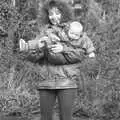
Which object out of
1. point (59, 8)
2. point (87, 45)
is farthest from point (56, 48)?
point (59, 8)

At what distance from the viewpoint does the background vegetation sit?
498 centimetres

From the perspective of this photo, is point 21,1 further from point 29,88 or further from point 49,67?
point 49,67

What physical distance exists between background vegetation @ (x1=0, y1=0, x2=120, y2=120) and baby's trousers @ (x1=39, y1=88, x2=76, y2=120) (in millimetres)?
1607

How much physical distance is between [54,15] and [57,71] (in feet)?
1.77

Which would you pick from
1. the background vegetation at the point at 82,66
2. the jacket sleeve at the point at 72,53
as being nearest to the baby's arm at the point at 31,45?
the jacket sleeve at the point at 72,53

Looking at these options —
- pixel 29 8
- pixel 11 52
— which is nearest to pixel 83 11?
pixel 29 8

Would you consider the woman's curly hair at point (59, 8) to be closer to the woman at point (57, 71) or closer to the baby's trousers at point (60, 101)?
the woman at point (57, 71)

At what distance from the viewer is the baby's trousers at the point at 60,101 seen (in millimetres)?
2750

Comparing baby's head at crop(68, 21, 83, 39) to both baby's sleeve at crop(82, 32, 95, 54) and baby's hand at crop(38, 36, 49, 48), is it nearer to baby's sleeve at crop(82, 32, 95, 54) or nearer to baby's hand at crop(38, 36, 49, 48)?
baby's sleeve at crop(82, 32, 95, 54)

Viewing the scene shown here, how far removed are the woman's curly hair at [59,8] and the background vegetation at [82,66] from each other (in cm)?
108

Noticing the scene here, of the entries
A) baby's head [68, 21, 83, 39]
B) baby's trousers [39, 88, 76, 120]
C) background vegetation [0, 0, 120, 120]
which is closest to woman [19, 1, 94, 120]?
baby's trousers [39, 88, 76, 120]

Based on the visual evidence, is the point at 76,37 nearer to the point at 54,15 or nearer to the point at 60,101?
the point at 54,15

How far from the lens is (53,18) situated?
2816 millimetres

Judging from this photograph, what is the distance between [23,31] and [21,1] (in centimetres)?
85
